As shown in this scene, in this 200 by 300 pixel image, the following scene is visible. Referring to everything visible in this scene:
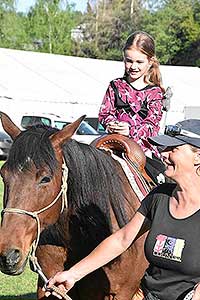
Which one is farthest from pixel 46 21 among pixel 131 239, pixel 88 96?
pixel 131 239

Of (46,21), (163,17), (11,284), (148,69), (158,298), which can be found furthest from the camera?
(163,17)

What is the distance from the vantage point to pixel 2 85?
2884cm

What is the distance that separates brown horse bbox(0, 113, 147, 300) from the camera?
407 cm

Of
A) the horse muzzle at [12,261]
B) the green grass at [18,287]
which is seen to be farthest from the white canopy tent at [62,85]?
the horse muzzle at [12,261]

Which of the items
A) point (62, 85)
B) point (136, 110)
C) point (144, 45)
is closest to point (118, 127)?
point (136, 110)

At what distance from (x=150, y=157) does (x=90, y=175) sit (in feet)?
4.29

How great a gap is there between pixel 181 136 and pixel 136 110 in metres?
2.13

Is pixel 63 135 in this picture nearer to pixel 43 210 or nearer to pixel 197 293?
pixel 43 210

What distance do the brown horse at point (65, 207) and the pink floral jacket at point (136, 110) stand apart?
0.61m

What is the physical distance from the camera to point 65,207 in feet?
15.1

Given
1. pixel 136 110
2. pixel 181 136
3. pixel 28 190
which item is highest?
pixel 181 136

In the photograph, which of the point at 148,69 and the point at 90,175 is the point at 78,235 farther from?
the point at 148,69

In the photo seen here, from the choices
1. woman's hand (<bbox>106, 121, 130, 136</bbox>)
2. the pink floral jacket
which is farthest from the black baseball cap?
the pink floral jacket

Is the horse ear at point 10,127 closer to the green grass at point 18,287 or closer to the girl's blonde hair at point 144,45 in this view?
the girl's blonde hair at point 144,45
